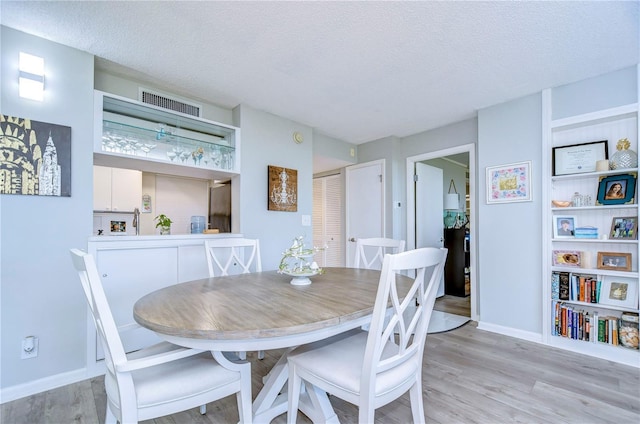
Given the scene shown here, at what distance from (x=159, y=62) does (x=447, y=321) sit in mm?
3895

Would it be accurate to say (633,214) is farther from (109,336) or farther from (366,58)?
(109,336)

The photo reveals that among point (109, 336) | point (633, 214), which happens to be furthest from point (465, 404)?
Answer: point (633, 214)

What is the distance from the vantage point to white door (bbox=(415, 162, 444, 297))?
4.27m

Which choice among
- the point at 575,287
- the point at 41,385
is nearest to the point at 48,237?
the point at 41,385

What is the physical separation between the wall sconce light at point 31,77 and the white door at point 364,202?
3.64m

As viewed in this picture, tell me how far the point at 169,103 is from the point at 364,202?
9.51 ft

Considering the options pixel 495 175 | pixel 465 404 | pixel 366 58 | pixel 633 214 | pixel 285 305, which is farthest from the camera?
pixel 495 175

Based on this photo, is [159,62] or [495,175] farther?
[495,175]

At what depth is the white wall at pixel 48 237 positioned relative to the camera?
186 centimetres

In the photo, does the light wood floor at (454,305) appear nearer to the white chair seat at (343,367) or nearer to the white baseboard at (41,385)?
the white chair seat at (343,367)

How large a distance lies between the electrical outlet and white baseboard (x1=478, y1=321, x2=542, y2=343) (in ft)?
12.7

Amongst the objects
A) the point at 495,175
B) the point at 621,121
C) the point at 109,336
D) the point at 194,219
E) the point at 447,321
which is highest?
the point at 621,121

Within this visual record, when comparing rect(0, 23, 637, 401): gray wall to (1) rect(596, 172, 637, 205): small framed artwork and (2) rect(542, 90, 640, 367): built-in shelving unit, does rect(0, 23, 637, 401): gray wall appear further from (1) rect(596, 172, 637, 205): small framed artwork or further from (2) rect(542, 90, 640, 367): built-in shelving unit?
(1) rect(596, 172, 637, 205): small framed artwork

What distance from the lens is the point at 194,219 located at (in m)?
3.10
